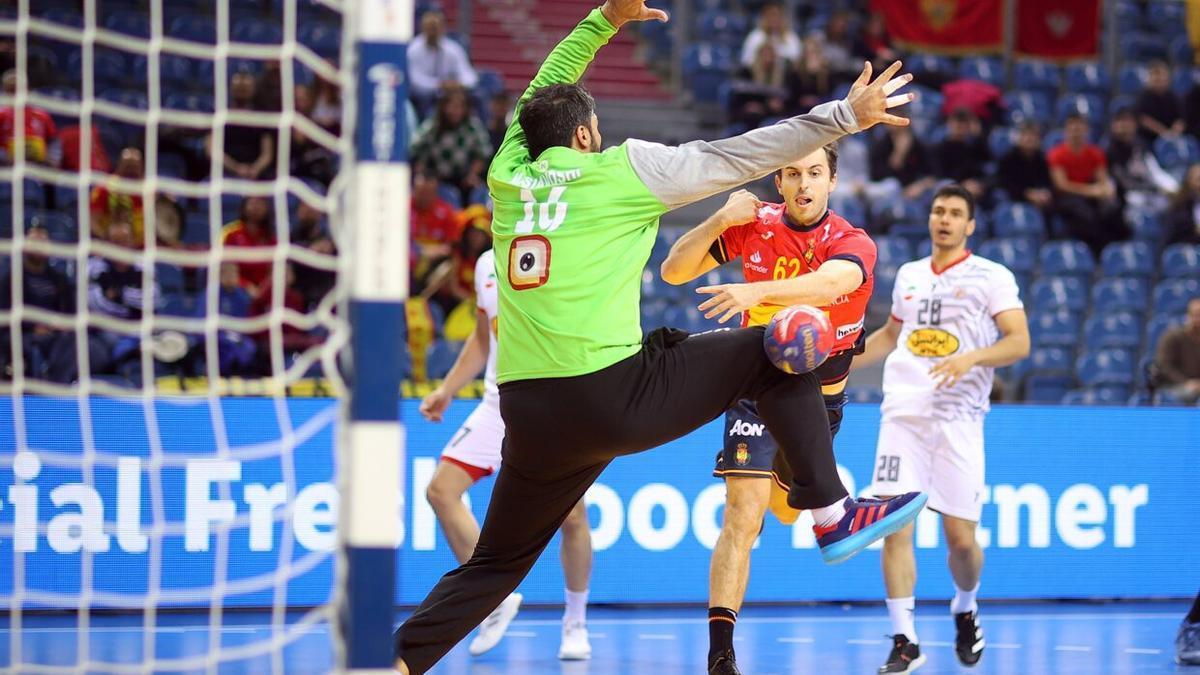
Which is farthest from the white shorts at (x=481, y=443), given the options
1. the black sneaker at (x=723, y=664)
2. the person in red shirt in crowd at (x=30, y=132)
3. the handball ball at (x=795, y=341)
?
the person in red shirt in crowd at (x=30, y=132)

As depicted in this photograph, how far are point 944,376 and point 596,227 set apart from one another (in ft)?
10.3

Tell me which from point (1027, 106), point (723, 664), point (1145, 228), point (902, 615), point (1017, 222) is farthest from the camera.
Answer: point (1027, 106)

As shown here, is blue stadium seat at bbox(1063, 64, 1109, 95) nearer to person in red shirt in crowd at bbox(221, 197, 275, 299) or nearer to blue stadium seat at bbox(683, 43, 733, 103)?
blue stadium seat at bbox(683, 43, 733, 103)

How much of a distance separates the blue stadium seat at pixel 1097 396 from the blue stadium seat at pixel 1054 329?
0.52m

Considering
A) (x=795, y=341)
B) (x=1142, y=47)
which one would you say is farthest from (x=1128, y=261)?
(x=795, y=341)

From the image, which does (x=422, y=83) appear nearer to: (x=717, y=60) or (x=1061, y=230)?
(x=717, y=60)

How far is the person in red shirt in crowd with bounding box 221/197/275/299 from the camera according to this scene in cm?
1077

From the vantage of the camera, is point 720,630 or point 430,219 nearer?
point 720,630

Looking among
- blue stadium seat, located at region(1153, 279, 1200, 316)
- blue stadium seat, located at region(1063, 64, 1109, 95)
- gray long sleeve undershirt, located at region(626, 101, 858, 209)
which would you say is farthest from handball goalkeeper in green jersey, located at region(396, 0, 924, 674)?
blue stadium seat, located at region(1063, 64, 1109, 95)

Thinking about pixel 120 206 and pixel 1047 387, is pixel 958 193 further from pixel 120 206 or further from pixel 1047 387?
pixel 120 206

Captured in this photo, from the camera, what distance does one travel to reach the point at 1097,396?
12023mm

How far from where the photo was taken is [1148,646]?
7.87 metres

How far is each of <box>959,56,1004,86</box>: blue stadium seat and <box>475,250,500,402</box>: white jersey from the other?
35.6ft

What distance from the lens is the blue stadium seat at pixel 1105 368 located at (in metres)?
12.4
